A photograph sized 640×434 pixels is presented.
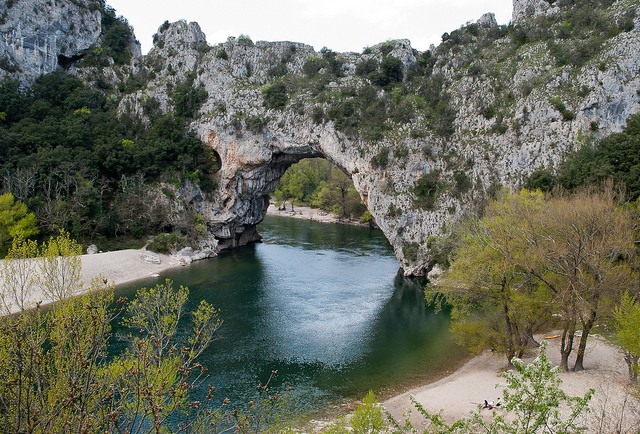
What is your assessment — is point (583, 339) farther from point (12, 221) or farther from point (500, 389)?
point (12, 221)

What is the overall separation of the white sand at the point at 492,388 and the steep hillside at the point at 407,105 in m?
19.6

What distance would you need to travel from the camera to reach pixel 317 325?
93.9ft

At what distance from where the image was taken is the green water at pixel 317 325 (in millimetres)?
21500

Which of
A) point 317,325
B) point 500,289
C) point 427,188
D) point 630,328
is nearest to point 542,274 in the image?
point 500,289

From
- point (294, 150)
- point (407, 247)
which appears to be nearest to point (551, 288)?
point (407, 247)

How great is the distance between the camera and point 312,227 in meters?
71.4

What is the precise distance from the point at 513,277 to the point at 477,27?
1560 inches

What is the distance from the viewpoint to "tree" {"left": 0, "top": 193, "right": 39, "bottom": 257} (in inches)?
1494

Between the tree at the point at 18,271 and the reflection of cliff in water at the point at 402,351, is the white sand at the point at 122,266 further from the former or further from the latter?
the reflection of cliff in water at the point at 402,351

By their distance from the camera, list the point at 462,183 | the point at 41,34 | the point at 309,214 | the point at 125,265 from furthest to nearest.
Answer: the point at 309,214, the point at 41,34, the point at 462,183, the point at 125,265

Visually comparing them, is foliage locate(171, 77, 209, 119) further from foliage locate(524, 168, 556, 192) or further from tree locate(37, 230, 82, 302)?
tree locate(37, 230, 82, 302)

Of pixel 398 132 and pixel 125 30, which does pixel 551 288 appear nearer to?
pixel 398 132

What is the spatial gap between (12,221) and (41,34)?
3088 cm

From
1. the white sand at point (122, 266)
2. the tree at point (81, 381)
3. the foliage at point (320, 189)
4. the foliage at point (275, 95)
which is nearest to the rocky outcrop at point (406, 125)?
the foliage at point (275, 95)
